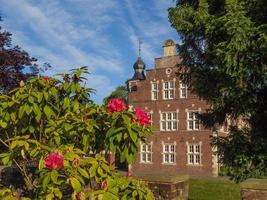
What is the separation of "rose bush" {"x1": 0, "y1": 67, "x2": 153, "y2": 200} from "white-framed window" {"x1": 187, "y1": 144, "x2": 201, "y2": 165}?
119 feet

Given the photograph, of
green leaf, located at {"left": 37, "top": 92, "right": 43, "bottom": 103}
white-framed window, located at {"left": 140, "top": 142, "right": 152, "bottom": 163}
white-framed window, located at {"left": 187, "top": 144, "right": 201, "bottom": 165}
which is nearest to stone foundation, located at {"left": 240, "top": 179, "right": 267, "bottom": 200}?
green leaf, located at {"left": 37, "top": 92, "right": 43, "bottom": 103}

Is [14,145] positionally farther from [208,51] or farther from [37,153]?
[208,51]

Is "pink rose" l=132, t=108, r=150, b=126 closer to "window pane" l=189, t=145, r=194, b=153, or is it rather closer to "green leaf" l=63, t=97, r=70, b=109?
"green leaf" l=63, t=97, r=70, b=109

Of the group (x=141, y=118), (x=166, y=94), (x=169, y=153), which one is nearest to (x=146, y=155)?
(x=169, y=153)

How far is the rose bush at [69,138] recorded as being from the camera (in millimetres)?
3910

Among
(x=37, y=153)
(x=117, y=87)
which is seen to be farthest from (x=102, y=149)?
(x=117, y=87)

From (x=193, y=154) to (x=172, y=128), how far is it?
11.3 ft

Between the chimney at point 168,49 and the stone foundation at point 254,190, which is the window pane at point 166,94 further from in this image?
the stone foundation at point 254,190

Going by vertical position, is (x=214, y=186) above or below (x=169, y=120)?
below

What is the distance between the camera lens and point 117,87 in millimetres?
77500

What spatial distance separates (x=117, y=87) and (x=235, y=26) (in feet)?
217

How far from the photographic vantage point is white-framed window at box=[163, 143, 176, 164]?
42750 millimetres

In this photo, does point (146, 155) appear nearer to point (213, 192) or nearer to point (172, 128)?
point (172, 128)

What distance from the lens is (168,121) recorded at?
43.6m
